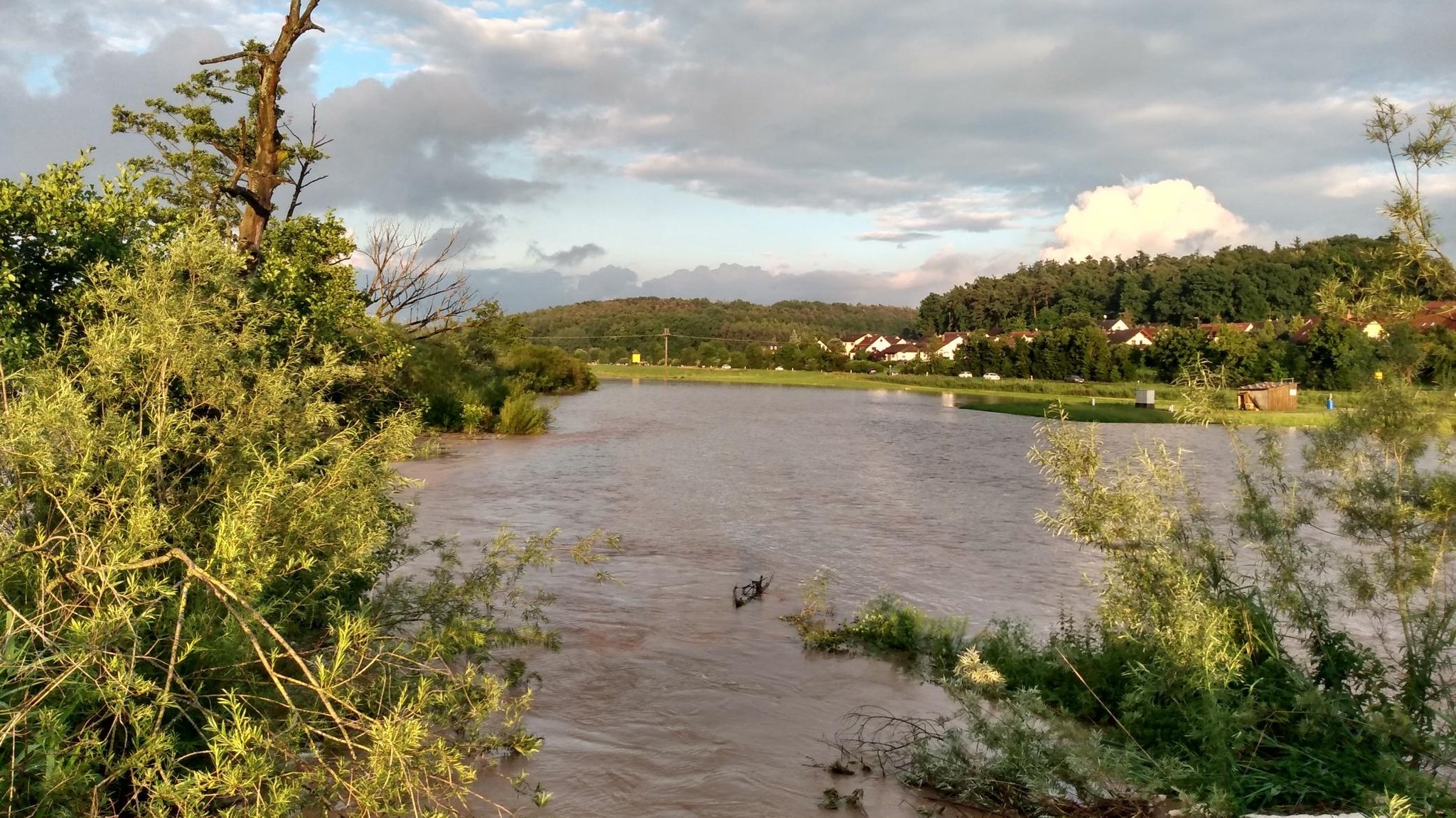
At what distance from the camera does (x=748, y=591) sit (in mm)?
10664

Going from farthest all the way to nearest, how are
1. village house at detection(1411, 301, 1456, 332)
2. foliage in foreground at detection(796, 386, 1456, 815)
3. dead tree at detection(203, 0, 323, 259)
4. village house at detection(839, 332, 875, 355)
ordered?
village house at detection(839, 332, 875, 355), dead tree at detection(203, 0, 323, 259), village house at detection(1411, 301, 1456, 332), foliage in foreground at detection(796, 386, 1456, 815)

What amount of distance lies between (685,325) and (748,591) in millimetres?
128022

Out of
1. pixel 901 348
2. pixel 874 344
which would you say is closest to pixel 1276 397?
pixel 901 348

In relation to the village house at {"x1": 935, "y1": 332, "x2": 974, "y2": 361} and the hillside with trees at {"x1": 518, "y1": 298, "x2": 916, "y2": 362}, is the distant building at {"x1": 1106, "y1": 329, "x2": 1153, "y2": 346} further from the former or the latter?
the hillside with trees at {"x1": 518, "y1": 298, "x2": 916, "y2": 362}

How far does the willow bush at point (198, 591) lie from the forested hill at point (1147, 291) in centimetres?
8536

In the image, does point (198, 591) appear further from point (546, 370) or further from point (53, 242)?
point (546, 370)

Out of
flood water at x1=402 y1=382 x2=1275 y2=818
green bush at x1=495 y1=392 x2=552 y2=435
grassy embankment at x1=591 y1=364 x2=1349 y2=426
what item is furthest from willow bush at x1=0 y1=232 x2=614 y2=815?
green bush at x1=495 y1=392 x2=552 y2=435

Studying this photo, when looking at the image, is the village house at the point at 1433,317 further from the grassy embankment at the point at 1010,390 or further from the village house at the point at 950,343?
the village house at the point at 950,343

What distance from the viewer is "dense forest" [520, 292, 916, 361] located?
125 m

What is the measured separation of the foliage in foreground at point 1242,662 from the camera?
476 centimetres

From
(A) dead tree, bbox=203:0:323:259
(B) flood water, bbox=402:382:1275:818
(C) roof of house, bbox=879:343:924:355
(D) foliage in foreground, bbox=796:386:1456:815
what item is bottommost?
(B) flood water, bbox=402:382:1275:818

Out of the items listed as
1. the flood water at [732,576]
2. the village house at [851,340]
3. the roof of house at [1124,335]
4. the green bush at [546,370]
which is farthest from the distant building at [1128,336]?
the flood water at [732,576]

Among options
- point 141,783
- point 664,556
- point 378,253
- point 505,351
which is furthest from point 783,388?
point 141,783

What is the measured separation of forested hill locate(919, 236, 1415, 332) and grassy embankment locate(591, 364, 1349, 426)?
31.8 meters
